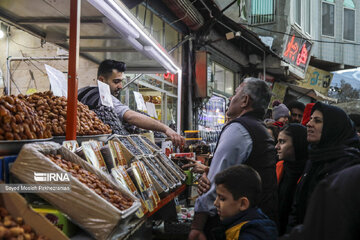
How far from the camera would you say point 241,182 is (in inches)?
79.2

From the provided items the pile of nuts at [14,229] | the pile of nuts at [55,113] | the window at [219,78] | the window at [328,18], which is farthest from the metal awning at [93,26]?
the window at [328,18]

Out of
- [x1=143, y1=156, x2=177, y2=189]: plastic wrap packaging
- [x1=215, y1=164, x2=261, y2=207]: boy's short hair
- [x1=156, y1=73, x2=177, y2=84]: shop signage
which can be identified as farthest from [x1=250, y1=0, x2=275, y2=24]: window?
[x1=215, y1=164, x2=261, y2=207]: boy's short hair

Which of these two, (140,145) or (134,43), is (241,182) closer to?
(140,145)

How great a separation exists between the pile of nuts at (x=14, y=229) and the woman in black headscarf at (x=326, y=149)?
1.85 metres

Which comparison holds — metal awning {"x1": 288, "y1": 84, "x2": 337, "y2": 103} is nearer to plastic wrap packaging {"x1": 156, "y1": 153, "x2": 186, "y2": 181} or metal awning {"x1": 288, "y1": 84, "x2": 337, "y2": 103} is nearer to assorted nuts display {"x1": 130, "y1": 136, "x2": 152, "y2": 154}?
plastic wrap packaging {"x1": 156, "y1": 153, "x2": 186, "y2": 181}

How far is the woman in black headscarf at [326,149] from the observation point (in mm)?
2307

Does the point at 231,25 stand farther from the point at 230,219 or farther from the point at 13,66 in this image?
the point at 230,219

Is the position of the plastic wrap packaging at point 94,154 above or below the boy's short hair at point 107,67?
below

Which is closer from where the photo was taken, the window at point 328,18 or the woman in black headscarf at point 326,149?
the woman in black headscarf at point 326,149

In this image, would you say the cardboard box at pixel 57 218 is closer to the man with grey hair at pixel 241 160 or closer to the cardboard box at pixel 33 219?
the cardboard box at pixel 33 219

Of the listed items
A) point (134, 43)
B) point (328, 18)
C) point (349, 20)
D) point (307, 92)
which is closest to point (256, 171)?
point (134, 43)

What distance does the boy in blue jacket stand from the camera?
1955 mm

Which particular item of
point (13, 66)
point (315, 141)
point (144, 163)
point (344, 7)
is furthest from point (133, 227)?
point (344, 7)

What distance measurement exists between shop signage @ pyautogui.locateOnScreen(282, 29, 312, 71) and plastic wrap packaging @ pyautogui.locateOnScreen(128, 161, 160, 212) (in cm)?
1355
